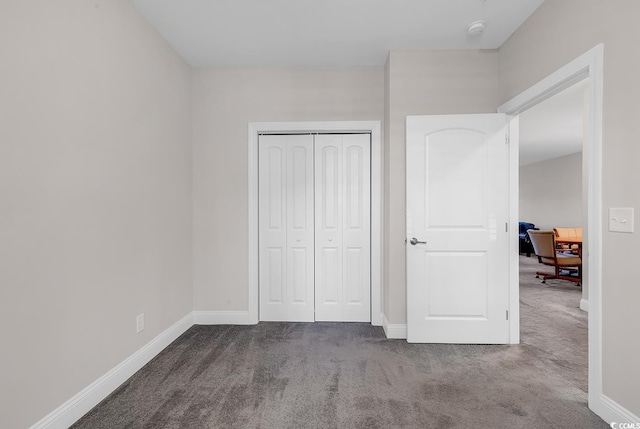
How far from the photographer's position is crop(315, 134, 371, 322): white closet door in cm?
325

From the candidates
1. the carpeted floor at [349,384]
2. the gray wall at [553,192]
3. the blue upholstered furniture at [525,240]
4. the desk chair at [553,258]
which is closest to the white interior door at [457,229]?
the carpeted floor at [349,384]

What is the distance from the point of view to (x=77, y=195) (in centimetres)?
178

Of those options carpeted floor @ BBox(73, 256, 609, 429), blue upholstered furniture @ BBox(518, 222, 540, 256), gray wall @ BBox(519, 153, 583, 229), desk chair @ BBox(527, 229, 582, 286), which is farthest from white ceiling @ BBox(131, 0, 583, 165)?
blue upholstered furniture @ BBox(518, 222, 540, 256)

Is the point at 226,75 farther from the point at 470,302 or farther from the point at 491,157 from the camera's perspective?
the point at 470,302

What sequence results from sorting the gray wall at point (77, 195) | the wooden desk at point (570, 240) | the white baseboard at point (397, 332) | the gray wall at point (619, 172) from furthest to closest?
the wooden desk at point (570, 240), the white baseboard at point (397, 332), the gray wall at point (619, 172), the gray wall at point (77, 195)

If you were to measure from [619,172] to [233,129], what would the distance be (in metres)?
3.01

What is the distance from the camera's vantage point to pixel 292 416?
1768 mm

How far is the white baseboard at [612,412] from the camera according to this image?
1588 millimetres

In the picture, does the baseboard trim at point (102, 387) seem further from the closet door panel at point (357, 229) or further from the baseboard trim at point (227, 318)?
the closet door panel at point (357, 229)

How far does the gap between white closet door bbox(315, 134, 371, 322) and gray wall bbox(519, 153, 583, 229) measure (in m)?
7.86

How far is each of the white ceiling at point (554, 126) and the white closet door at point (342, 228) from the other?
116 inches

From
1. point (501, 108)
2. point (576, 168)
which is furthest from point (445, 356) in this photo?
point (576, 168)

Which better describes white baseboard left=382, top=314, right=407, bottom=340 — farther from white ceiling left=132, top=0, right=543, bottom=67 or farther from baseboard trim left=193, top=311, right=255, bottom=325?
white ceiling left=132, top=0, right=543, bottom=67

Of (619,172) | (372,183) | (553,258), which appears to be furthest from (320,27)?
(553,258)
